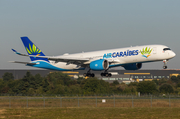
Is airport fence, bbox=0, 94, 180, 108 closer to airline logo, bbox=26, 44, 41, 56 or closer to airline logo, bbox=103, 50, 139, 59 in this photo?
airline logo, bbox=103, 50, 139, 59

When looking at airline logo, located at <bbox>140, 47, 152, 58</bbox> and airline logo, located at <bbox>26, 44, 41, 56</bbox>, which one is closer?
airline logo, located at <bbox>140, 47, 152, 58</bbox>

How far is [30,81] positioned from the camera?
8812cm

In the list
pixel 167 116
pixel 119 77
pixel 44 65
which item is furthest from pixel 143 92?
pixel 119 77

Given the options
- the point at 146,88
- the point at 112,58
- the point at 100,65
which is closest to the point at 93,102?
the point at 100,65

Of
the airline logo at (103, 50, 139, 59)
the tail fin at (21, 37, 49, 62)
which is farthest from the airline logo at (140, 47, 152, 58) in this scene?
the tail fin at (21, 37, 49, 62)

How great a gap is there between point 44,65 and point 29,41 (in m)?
6.78

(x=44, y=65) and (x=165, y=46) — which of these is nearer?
(x=165, y=46)

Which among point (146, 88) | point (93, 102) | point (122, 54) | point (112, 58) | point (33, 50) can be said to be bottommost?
point (93, 102)

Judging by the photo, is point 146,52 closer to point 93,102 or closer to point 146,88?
point 93,102

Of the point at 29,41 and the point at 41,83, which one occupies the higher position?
the point at 29,41

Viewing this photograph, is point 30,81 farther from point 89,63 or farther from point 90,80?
point 89,63

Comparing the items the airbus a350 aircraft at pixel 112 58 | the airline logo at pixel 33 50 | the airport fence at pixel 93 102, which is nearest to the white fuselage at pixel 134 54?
the airbus a350 aircraft at pixel 112 58

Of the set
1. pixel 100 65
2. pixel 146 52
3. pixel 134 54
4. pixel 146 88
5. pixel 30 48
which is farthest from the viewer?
pixel 146 88

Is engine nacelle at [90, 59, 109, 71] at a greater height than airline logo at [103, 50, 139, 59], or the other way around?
airline logo at [103, 50, 139, 59]
